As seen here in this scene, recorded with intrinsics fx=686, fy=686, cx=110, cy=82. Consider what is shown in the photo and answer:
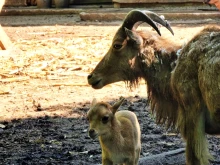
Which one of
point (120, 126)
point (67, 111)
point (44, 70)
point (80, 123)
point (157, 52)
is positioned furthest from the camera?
point (44, 70)

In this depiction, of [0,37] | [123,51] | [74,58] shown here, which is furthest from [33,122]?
[0,37]

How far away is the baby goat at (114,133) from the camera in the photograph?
616 cm

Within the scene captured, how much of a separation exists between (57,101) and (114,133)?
368 cm

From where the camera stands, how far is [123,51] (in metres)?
7.26

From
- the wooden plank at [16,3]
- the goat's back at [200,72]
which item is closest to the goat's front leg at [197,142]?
the goat's back at [200,72]

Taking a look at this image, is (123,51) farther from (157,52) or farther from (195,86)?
(195,86)

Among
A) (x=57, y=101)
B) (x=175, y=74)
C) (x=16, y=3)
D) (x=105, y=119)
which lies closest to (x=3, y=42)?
(x=57, y=101)

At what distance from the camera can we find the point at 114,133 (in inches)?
254

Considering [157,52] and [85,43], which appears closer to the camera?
[157,52]

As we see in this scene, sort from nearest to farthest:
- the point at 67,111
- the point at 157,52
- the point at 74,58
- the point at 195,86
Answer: the point at 195,86, the point at 157,52, the point at 67,111, the point at 74,58

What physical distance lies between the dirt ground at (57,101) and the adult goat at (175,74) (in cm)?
59

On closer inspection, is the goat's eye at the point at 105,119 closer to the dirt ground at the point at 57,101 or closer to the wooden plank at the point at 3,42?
the dirt ground at the point at 57,101

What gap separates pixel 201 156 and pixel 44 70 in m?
6.53

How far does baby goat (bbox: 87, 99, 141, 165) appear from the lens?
616 cm
